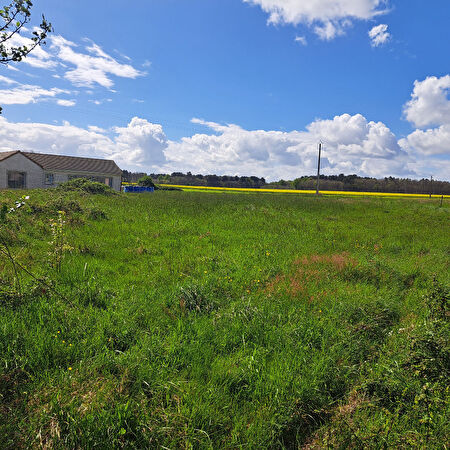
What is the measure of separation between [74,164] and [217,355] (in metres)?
48.2

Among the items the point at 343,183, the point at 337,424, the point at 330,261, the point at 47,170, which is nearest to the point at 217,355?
the point at 337,424

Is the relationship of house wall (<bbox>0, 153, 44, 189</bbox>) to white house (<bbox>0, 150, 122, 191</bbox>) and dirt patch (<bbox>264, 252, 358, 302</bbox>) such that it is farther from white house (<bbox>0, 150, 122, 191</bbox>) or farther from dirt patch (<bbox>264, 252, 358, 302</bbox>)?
dirt patch (<bbox>264, 252, 358, 302</bbox>)

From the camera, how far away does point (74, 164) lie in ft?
147

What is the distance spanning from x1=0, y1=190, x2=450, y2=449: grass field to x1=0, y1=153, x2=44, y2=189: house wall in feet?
112

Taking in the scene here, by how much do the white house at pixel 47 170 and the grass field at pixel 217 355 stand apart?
34860mm

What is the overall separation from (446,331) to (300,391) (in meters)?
2.36

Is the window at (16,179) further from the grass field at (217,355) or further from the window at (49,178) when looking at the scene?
the grass field at (217,355)

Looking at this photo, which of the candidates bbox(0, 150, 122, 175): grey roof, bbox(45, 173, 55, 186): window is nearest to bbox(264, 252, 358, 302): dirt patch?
bbox(0, 150, 122, 175): grey roof

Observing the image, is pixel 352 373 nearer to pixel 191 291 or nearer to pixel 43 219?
pixel 191 291

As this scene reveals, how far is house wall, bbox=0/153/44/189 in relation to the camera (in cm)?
3431

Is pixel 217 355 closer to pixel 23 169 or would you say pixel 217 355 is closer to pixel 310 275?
pixel 310 275

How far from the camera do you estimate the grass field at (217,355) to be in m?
2.75

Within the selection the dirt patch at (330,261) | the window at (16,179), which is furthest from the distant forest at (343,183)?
the dirt patch at (330,261)

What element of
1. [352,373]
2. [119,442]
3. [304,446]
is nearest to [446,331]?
[352,373]
